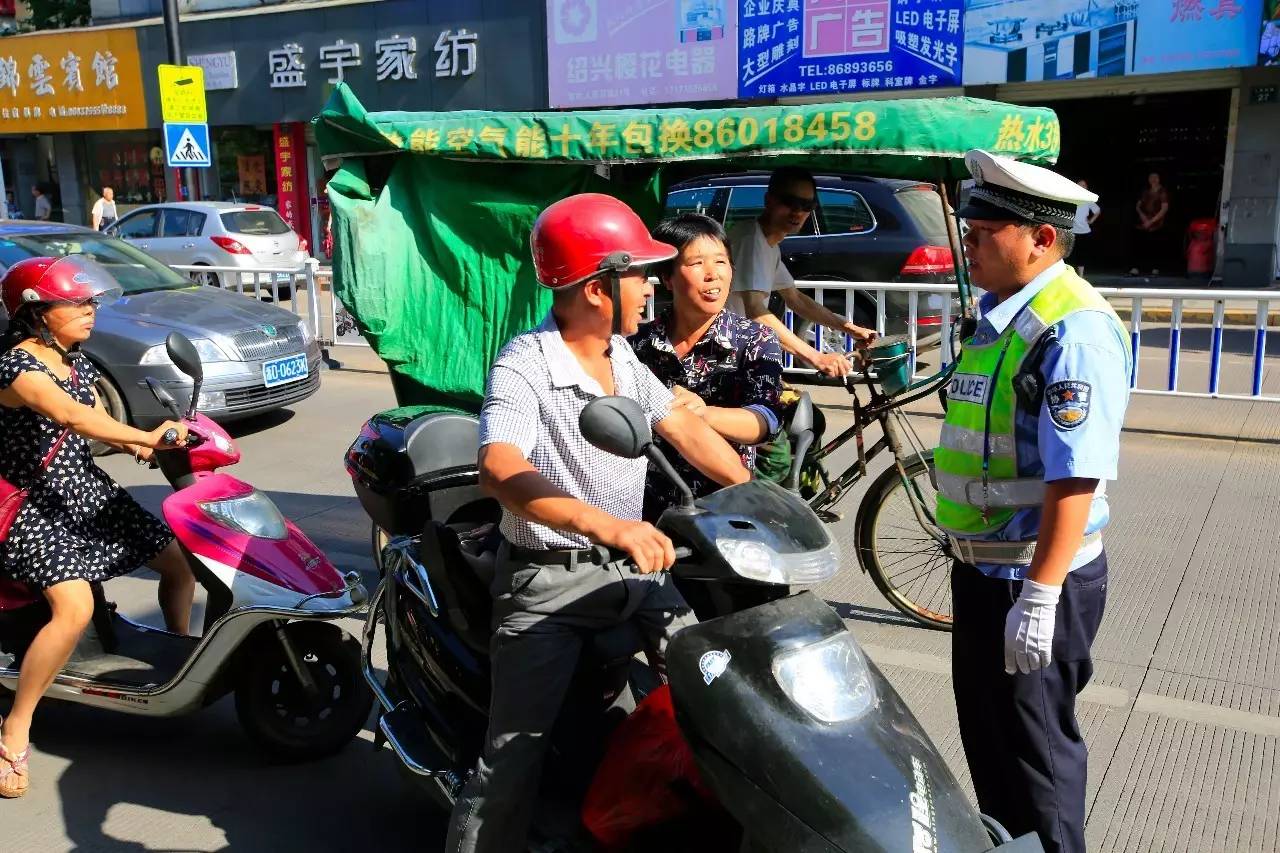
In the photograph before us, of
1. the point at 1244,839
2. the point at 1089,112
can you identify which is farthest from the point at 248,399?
the point at 1089,112

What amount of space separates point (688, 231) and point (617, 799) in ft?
6.56

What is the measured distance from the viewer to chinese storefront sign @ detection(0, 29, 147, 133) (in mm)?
23875

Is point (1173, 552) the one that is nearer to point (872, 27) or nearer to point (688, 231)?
point (688, 231)

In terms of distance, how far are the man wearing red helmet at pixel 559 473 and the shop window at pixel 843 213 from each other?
7793mm

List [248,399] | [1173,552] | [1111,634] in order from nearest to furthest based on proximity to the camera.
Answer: [1111,634], [1173,552], [248,399]

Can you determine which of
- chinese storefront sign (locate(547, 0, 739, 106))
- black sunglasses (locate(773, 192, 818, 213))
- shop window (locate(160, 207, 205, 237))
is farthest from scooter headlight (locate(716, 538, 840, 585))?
chinese storefront sign (locate(547, 0, 739, 106))

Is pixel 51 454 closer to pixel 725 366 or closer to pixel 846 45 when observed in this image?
pixel 725 366

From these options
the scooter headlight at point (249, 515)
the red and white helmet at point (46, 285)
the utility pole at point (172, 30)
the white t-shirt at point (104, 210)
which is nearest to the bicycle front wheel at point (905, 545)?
the scooter headlight at point (249, 515)

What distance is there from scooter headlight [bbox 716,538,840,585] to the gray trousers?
1.81 feet

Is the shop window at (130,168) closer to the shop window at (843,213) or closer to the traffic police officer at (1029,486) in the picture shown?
the shop window at (843,213)

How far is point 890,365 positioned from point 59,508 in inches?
121

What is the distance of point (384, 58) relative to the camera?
67.4 ft

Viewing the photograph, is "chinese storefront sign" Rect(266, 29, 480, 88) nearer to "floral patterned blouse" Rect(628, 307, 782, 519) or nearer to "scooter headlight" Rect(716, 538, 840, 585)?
"floral patterned blouse" Rect(628, 307, 782, 519)

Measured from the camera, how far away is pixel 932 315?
949cm
